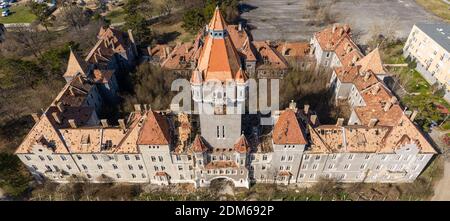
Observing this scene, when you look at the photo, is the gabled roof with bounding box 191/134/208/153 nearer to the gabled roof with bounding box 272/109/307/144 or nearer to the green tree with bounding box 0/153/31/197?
the gabled roof with bounding box 272/109/307/144

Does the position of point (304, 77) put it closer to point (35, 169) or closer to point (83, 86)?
point (83, 86)

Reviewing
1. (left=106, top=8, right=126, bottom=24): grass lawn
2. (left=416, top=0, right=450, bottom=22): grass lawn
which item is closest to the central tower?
(left=106, top=8, right=126, bottom=24): grass lawn

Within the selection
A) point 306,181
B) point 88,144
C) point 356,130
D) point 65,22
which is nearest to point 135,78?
point 88,144

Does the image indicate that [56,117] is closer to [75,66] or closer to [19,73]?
[75,66]

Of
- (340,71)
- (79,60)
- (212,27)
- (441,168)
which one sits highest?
(212,27)

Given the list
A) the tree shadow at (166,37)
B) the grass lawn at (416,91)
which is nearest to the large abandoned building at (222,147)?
the grass lawn at (416,91)
